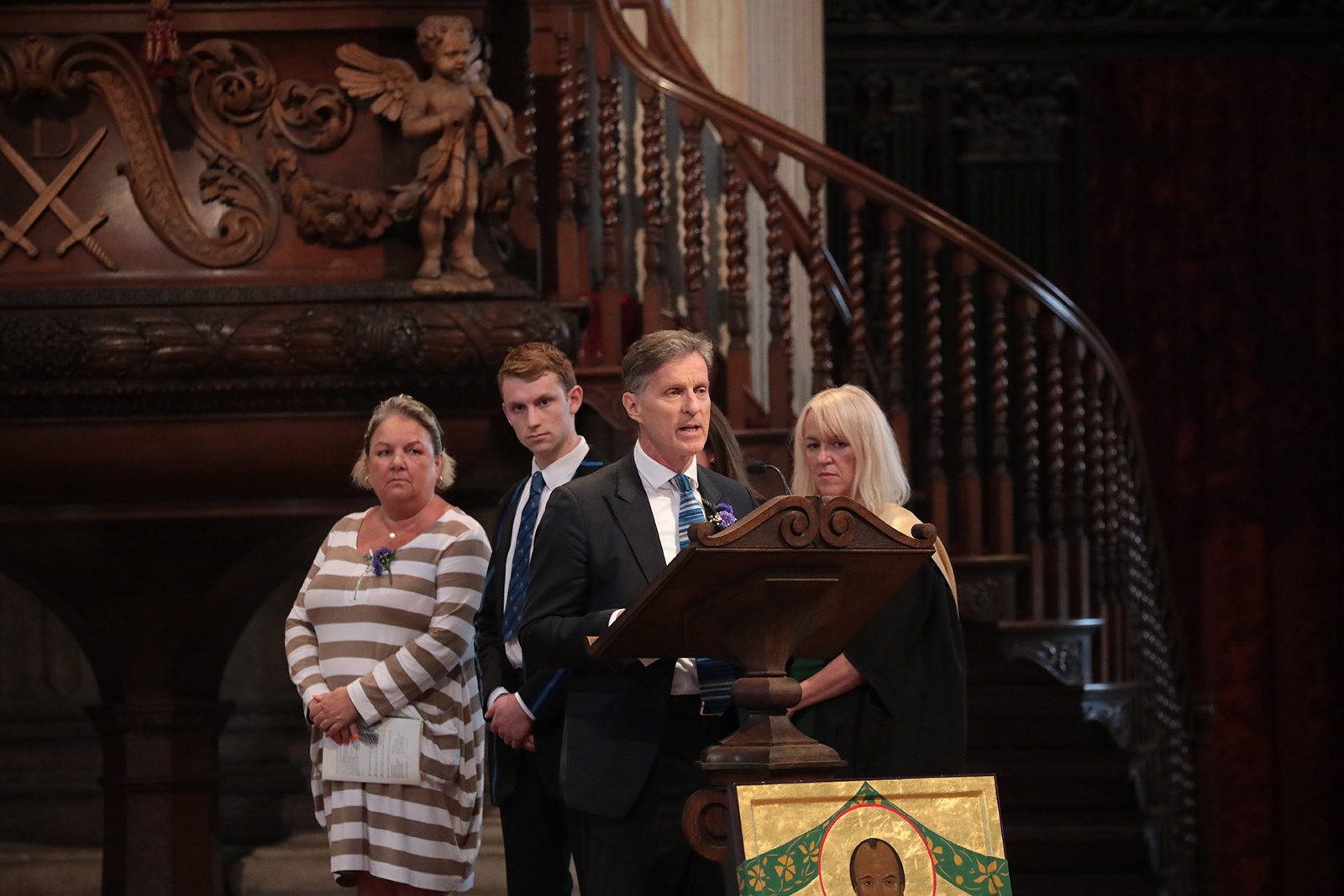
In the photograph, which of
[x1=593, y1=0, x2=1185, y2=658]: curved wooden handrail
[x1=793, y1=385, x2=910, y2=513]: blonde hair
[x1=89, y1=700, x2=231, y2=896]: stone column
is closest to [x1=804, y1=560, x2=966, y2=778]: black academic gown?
[x1=793, y1=385, x2=910, y2=513]: blonde hair

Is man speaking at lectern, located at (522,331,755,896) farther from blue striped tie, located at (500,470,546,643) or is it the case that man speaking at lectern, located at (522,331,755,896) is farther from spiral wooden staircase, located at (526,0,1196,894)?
spiral wooden staircase, located at (526,0,1196,894)

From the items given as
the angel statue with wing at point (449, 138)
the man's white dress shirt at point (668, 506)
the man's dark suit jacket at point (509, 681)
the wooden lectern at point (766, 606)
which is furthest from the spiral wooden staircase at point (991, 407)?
the wooden lectern at point (766, 606)

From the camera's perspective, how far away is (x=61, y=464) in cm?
399

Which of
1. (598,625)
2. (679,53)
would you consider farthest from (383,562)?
(679,53)

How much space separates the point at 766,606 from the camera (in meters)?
1.89

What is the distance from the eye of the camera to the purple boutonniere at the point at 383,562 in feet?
10.3

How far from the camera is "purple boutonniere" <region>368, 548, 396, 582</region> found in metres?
3.15

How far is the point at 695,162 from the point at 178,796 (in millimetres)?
2099

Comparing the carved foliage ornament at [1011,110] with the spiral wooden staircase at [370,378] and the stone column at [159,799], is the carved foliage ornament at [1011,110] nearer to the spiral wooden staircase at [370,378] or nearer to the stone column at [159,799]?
the spiral wooden staircase at [370,378]

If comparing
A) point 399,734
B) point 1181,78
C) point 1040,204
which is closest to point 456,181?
point 399,734

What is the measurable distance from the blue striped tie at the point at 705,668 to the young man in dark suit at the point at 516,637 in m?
0.57

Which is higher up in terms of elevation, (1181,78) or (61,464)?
(1181,78)

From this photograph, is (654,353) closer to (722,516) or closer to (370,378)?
(722,516)

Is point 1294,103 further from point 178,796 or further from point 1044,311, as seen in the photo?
point 178,796
